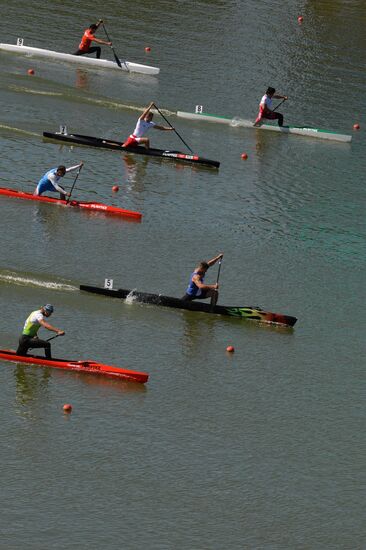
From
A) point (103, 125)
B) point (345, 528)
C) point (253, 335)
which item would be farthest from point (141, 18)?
point (345, 528)

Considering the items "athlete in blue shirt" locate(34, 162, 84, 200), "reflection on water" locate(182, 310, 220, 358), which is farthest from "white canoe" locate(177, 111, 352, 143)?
"reflection on water" locate(182, 310, 220, 358)

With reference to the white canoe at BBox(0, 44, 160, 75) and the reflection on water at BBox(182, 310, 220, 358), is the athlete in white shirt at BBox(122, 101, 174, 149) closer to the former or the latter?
the white canoe at BBox(0, 44, 160, 75)

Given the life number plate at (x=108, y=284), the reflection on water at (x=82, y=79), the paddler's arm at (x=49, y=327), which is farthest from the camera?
the reflection on water at (x=82, y=79)

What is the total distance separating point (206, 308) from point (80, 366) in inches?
193

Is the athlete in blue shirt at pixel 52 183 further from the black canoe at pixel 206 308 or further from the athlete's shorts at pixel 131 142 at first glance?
the black canoe at pixel 206 308

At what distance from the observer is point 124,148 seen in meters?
40.2

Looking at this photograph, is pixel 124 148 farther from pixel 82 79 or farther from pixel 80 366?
pixel 80 366

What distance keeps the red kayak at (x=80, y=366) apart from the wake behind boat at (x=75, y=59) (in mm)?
25214

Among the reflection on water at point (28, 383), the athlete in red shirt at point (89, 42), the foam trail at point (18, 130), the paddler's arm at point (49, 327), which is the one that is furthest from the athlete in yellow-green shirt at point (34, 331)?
the athlete in red shirt at point (89, 42)

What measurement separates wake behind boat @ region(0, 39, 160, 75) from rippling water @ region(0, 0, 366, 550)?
500mm

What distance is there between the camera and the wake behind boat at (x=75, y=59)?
160 ft

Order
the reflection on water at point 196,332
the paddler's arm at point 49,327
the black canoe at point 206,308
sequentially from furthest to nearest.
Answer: the black canoe at point 206,308 < the reflection on water at point 196,332 < the paddler's arm at point 49,327

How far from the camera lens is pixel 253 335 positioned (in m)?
29.0

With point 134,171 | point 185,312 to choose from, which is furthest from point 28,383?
point 134,171
